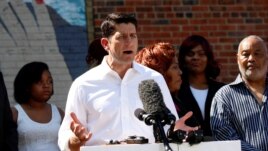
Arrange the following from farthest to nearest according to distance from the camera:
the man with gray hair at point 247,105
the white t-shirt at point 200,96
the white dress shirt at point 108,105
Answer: the white t-shirt at point 200,96, the man with gray hair at point 247,105, the white dress shirt at point 108,105

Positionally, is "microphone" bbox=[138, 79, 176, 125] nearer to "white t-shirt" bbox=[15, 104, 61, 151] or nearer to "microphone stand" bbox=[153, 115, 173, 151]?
"microphone stand" bbox=[153, 115, 173, 151]

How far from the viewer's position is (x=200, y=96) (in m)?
6.92

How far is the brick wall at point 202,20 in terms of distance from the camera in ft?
29.6

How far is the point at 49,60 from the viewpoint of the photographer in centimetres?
887

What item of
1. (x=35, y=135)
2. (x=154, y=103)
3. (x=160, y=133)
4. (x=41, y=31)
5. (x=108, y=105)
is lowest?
(x=35, y=135)

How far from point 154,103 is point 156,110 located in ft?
0.17

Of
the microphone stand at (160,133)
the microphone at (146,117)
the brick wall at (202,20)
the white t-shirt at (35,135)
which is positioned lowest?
the white t-shirt at (35,135)

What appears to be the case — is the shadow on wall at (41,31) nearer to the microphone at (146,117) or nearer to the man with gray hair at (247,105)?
the man with gray hair at (247,105)

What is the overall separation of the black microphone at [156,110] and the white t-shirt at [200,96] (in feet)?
7.77

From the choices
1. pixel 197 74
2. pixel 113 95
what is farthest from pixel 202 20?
pixel 113 95

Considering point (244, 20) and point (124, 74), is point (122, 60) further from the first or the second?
point (244, 20)

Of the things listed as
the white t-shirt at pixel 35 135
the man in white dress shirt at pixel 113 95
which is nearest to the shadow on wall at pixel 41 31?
the white t-shirt at pixel 35 135

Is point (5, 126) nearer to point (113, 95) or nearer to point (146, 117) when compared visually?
point (113, 95)

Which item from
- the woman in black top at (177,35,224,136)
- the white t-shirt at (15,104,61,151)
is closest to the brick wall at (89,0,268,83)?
the woman in black top at (177,35,224,136)
